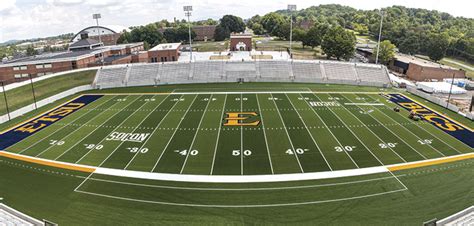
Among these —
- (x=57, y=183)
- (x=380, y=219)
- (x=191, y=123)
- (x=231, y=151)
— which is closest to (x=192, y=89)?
(x=191, y=123)

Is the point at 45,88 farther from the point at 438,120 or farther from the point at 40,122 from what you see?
the point at 438,120

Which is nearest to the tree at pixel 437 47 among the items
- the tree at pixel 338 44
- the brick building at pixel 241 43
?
the tree at pixel 338 44

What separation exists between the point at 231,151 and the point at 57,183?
11.2 m

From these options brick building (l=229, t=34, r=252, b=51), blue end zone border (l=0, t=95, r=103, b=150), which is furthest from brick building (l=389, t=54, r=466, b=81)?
blue end zone border (l=0, t=95, r=103, b=150)

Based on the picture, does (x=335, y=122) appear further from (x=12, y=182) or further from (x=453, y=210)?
(x=12, y=182)

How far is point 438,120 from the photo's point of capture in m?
27.2

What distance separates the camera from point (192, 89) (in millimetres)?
39719

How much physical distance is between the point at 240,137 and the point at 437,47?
62.1m

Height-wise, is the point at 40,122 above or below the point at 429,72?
below

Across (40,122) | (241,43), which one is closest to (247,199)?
(40,122)

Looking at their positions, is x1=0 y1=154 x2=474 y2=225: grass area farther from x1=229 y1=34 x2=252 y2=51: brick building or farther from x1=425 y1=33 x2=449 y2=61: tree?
x1=229 y1=34 x2=252 y2=51: brick building

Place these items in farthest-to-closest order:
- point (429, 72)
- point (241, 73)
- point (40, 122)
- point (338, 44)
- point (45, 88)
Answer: point (338, 44) → point (429, 72) → point (241, 73) → point (45, 88) → point (40, 122)

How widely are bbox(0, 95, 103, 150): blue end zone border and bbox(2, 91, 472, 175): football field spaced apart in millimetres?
807

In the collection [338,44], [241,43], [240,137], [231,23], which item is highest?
[231,23]
